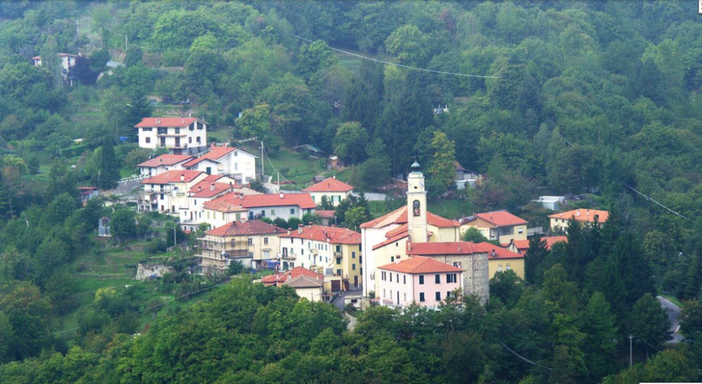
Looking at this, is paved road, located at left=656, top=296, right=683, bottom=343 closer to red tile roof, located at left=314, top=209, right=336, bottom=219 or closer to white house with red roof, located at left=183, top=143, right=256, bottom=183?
red tile roof, located at left=314, top=209, right=336, bottom=219

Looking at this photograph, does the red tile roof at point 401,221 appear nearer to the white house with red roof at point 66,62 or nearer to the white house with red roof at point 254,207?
the white house with red roof at point 254,207

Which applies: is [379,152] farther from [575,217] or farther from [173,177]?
[575,217]

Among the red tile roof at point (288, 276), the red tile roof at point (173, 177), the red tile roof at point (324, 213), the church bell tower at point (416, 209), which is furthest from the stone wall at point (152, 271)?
the church bell tower at point (416, 209)

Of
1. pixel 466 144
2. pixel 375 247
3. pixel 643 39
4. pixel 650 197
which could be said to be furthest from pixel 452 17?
pixel 375 247

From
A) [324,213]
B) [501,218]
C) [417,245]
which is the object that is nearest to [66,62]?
[324,213]

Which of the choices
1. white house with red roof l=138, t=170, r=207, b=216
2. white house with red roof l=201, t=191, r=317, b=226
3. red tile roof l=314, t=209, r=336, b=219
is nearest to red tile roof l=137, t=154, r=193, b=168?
white house with red roof l=138, t=170, r=207, b=216

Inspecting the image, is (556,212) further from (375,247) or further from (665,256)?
(375,247)
